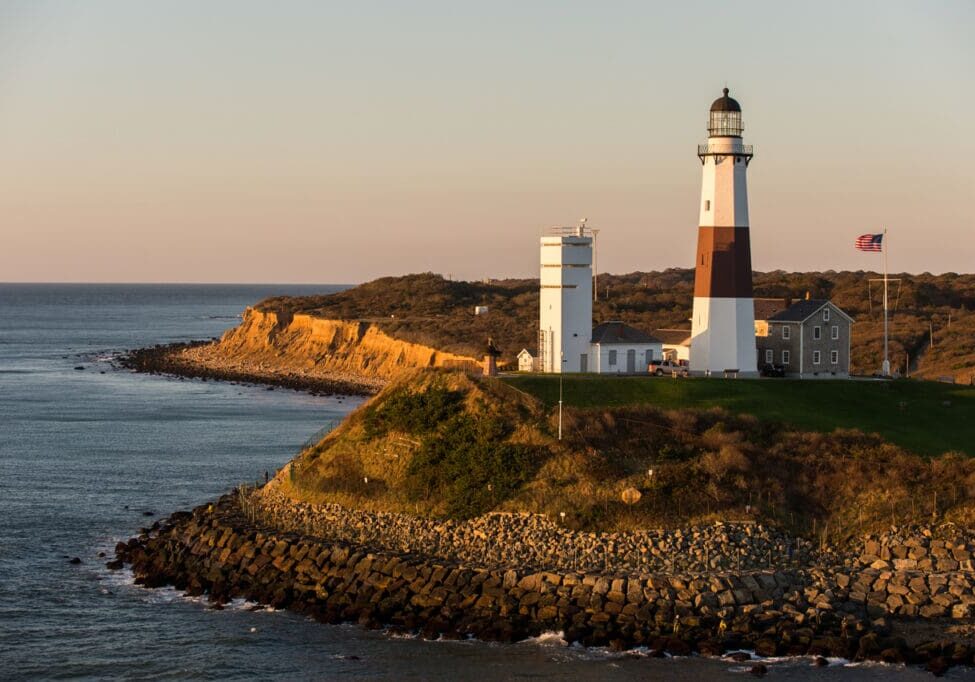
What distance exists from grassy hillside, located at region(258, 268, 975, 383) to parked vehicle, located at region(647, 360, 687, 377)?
2513 cm

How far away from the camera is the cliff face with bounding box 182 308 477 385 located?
102 meters

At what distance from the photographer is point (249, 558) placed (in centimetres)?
4050

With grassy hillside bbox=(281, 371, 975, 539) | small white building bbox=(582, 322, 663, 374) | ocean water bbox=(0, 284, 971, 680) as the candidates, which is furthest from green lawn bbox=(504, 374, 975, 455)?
ocean water bbox=(0, 284, 971, 680)

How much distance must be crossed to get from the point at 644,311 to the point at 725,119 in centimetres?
6793

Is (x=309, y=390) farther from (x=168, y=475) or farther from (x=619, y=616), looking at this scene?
(x=619, y=616)

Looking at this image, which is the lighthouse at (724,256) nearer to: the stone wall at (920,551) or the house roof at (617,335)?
the house roof at (617,335)

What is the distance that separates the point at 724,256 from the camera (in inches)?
2025

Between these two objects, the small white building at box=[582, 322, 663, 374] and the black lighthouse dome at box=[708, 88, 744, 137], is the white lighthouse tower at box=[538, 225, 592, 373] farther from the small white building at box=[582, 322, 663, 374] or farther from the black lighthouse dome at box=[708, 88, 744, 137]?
the black lighthouse dome at box=[708, 88, 744, 137]

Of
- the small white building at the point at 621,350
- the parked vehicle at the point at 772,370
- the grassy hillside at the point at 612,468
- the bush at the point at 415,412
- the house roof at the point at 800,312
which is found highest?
the house roof at the point at 800,312

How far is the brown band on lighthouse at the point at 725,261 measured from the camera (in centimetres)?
5128

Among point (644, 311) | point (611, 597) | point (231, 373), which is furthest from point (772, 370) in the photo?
point (231, 373)

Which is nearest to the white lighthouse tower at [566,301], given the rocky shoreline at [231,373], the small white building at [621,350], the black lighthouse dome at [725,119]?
the small white building at [621,350]

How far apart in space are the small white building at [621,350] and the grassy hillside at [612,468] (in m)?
6.61

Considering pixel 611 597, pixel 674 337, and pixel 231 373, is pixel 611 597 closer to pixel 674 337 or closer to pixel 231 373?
pixel 674 337
